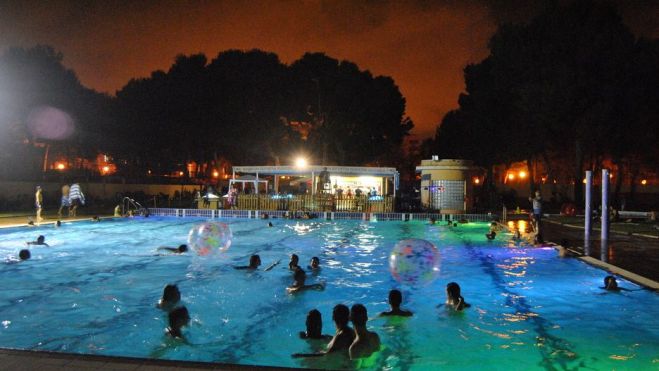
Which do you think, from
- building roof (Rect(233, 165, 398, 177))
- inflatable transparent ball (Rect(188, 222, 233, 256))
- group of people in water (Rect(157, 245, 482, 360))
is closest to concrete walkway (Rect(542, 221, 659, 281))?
group of people in water (Rect(157, 245, 482, 360))

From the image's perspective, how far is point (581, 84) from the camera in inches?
1475

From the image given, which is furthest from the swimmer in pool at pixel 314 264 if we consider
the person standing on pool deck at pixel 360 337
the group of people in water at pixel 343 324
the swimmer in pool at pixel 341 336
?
the swimmer in pool at pixel 341 336

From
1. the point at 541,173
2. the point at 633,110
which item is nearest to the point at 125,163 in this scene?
the point at 541,173

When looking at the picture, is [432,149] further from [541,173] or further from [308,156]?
[308,156]

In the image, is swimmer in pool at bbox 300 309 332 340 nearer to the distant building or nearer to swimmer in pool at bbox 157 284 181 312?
swimmer in pool at bbox 157 284 181 312

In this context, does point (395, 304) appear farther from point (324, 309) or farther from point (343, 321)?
point (343, 321)

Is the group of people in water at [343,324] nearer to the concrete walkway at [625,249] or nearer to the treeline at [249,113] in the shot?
the concrete walkway at [625,249]

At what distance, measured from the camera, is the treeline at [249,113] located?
5491cm

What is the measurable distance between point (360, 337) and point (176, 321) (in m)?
3.01

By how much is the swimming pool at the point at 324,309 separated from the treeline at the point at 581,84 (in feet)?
82.0

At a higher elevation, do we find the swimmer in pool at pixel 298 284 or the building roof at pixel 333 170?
the building roof at pixel 333 170

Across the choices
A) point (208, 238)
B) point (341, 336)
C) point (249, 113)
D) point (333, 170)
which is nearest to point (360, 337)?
point (341, 336)

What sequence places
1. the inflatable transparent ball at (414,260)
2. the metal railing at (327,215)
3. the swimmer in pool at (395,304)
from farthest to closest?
the metal railing at (327,215)
the swimmer in pool at (395,304)
the inflatable transparent ball at (414,260)

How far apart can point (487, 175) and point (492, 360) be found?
51.4 m
